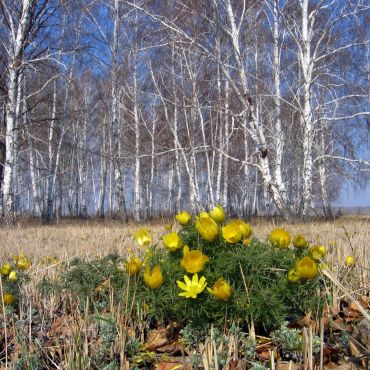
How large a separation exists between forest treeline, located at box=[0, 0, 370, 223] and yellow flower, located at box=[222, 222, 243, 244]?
6.55 metres

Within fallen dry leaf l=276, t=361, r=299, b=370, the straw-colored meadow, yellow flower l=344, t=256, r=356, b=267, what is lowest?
fallen dry leaf l=276, t=361, r=299, b=370

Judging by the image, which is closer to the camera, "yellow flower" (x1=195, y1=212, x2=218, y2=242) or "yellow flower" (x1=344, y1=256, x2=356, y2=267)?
"yellow flower" (x1=195, y1=212, x2=218, y2=242)

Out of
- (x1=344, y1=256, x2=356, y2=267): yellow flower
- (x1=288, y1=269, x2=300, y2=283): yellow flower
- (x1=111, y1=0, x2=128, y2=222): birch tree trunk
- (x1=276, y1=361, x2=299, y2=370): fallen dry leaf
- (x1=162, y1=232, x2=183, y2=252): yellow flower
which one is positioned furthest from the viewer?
(x1=111, y1=0, x2=128, y2=222): birch tree trunk

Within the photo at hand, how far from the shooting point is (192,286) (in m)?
1.47

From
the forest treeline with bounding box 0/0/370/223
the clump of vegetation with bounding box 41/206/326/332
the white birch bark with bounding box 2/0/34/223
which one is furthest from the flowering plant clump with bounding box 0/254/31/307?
the white birch bark with bounding box 2/0/34/223

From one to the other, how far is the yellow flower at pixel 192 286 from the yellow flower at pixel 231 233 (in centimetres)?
18

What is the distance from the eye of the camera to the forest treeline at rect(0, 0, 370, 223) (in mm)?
9508

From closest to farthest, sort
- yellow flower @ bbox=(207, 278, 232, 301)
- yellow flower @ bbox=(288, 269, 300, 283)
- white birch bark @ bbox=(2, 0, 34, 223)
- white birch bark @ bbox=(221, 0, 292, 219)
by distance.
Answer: yellow flower @ bbox=(207, 278, 232, 301) < yellow flower @ bbox=(288, 269, 300, 283) < white birch bark @ bbox=(221, 0, 292, 219) < white birch bark @ bbox=(2, 0, 34, 223)

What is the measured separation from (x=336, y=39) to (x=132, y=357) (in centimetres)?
1193

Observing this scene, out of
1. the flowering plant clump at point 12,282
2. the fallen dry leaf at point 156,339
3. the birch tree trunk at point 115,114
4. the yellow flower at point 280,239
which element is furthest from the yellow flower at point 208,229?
the birch tree trunk at point 115,114

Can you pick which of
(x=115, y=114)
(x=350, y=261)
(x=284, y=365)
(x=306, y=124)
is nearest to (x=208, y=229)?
(x=284, y=365)

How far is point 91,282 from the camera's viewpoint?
201 cm

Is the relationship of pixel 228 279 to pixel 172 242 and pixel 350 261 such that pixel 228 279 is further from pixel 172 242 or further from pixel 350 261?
pixel 350 261

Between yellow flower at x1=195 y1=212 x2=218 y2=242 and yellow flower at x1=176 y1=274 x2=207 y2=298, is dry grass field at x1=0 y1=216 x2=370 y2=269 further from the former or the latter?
yellow flower at x1=176 y1=274 x2=207 y2=298
